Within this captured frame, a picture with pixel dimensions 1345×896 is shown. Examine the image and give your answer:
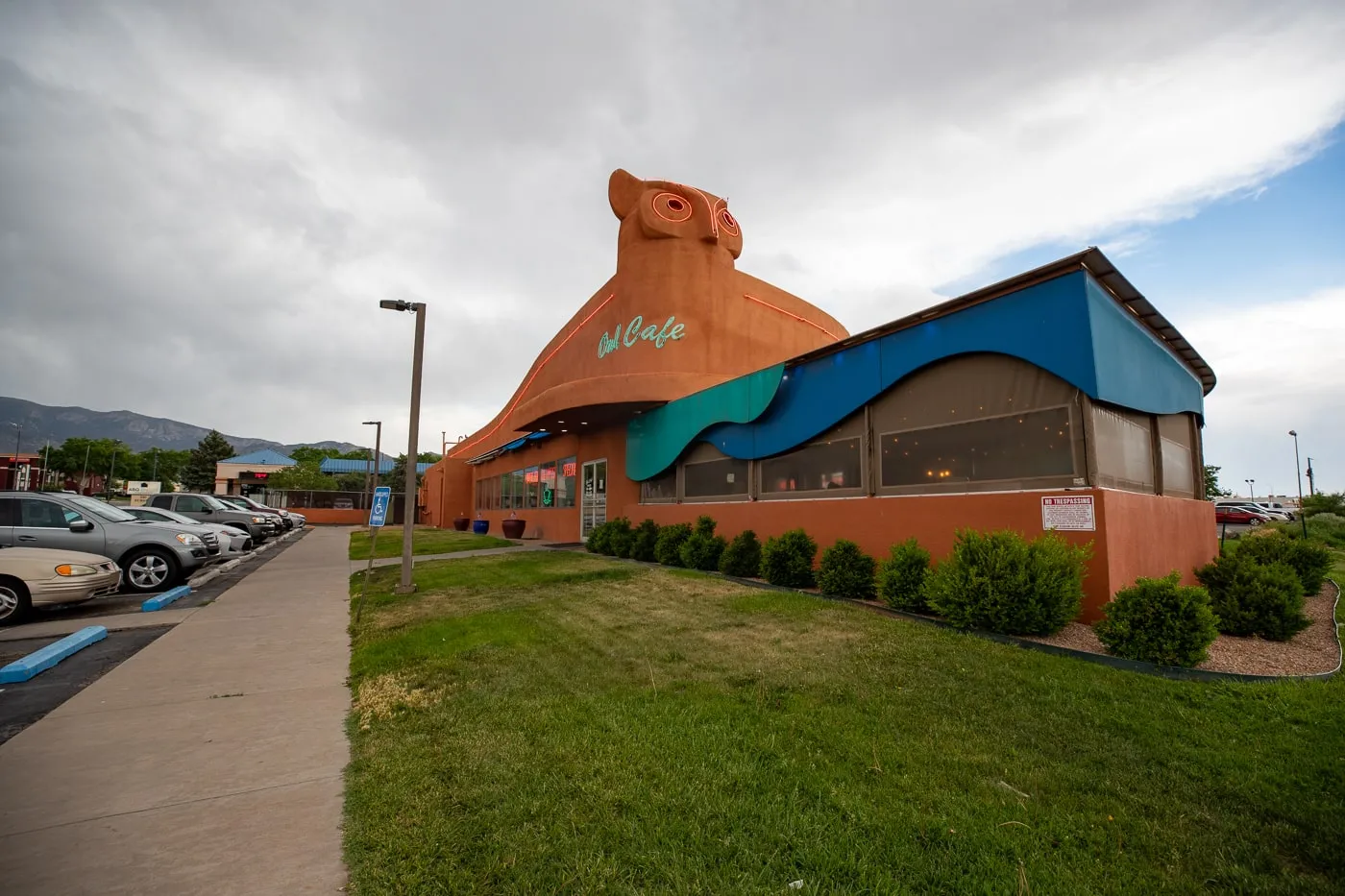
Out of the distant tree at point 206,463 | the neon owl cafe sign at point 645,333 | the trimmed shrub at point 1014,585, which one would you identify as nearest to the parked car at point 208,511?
the neon owl cafe sign at point 645,333

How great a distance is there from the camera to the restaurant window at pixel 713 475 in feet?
44.1

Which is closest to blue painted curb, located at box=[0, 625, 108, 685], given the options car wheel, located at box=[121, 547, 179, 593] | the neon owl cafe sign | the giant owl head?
car wheel, located at box=[121, 547, 179, 593]

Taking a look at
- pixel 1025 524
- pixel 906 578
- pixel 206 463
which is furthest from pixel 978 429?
pixel 206 463

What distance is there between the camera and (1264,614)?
715 cm

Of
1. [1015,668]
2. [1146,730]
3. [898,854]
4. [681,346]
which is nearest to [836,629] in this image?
[1015,668]

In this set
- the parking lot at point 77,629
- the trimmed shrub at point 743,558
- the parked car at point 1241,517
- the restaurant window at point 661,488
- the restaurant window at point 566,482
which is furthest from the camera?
the parked car at point 1241,517

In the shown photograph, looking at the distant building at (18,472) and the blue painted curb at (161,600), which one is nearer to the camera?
the blue painted curb at (161,600)

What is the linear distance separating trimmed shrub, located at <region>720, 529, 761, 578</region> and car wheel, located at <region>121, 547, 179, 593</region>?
10.5 m

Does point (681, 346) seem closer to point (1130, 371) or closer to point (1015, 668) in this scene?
point (1130, 371)

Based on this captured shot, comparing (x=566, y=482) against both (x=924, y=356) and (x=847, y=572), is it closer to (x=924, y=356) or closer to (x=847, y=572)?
(x=847, y=572)

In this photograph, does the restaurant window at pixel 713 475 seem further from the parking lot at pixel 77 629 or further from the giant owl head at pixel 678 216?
the parking lot at pixel 77 629

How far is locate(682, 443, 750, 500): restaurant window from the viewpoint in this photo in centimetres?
1344

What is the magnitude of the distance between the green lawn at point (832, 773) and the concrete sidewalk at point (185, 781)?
27cm

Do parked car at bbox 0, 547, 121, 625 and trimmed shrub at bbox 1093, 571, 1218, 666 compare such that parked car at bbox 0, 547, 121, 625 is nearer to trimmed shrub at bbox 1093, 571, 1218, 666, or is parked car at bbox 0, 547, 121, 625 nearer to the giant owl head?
trimmed shrub at bbox 1093, 571, 1218, 666
